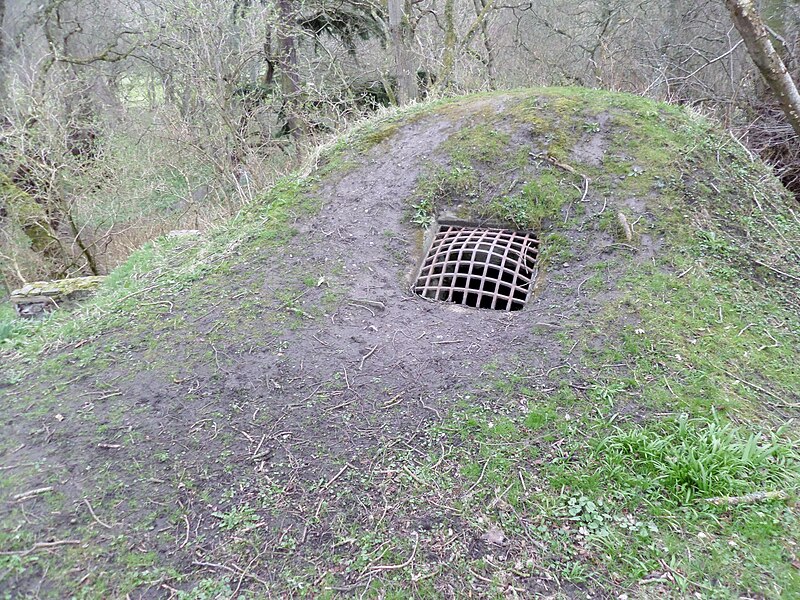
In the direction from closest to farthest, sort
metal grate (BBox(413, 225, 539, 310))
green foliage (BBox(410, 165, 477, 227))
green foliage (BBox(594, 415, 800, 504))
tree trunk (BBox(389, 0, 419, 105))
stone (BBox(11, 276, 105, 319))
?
green foliage (BBox(594, 415, 800, 504))
metal grate (BBox(413, 225, 539, 310))
green foliage (BBox(410, 165, 477, 227))
stone (BBox(11, 276, 105, 319))
tree trunk (BBox(389, 0, 419, 105))

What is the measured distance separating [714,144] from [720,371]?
2.69m

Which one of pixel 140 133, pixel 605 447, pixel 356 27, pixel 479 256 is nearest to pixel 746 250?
pixel 479 256

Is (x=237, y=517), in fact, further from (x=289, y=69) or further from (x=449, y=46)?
(x=289, y=69)

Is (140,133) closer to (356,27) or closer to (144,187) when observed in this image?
(144,187)

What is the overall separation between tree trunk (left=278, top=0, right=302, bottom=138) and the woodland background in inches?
1.6

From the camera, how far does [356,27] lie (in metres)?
9.94

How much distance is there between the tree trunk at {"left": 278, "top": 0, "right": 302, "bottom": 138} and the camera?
353 inches

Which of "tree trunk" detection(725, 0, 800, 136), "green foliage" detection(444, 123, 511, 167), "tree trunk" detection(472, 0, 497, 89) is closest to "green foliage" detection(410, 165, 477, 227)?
"green foliage" detection(444, 123, 511, 167)

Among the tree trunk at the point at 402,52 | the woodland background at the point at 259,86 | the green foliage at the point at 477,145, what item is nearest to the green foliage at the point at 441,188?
the green foliage at the point at 477,145

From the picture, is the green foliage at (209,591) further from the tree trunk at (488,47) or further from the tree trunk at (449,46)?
the tree trunk at (488,47)

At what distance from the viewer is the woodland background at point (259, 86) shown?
24.3 feet

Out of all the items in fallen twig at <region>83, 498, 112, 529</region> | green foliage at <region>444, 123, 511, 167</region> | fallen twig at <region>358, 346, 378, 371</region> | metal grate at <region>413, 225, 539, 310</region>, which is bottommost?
fallen twig at <region>83, 498, 112, 529</region>

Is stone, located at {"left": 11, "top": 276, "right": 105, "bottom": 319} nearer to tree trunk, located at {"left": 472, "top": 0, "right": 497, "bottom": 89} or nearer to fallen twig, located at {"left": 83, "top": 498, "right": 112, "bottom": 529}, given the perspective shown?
fallen twig, located at {"left": 83, "top": 498, "right": 112, "bottom": 529}

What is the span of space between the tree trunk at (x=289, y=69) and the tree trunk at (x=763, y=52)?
22.5ft
